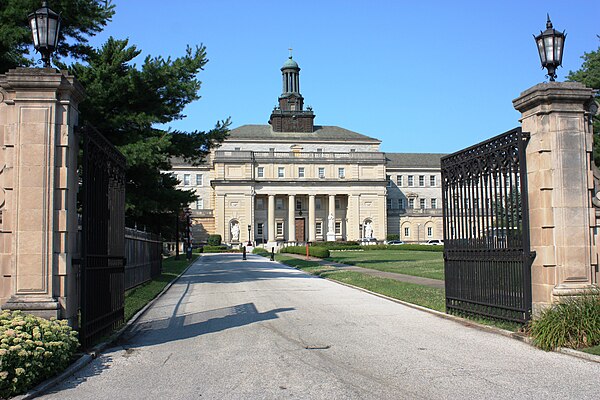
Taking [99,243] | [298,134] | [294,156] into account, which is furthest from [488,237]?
[298,134]

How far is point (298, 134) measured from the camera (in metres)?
106

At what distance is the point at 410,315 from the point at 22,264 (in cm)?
810

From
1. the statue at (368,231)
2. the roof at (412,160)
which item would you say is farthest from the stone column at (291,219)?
the roof at (412,160)

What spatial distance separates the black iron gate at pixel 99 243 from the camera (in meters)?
9.14

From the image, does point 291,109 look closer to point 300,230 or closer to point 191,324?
point 300,230

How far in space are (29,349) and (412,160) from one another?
377 feet

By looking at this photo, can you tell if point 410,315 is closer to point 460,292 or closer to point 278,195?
point 460,292

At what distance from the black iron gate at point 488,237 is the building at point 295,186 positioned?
3264 inches

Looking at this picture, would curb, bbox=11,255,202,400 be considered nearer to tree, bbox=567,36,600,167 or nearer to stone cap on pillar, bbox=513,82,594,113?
stone cap on pillar, bbox=513,82,594,113

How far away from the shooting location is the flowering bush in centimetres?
662

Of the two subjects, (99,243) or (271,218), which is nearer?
(99,243)

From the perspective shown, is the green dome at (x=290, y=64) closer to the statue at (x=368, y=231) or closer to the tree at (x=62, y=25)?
the statue at (x=368, y=231)

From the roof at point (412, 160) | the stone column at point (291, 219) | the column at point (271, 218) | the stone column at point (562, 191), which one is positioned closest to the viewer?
the stone column at point (562, 191)

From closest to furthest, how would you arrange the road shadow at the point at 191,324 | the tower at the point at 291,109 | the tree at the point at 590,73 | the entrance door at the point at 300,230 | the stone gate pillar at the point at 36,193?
the stone gate pillar at the point at 36,193 < the road shadow at the point at 191,324 < the tree at the point at 590,73 < the entrance door at the point at 300,230 < the tower at the point at 291,109
